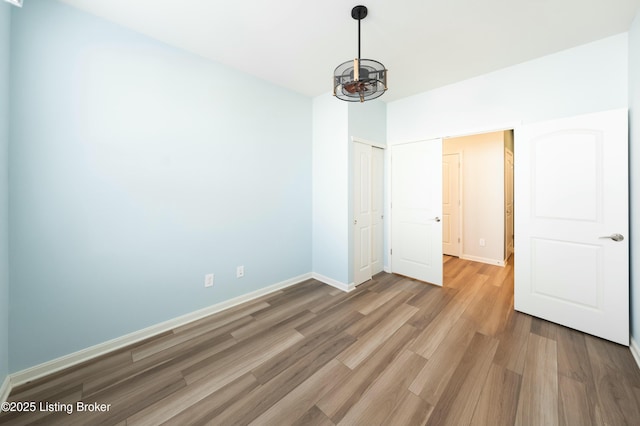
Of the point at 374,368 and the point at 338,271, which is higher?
the point at 338,271

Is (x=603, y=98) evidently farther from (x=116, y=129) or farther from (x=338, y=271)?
(x=116, y=129)

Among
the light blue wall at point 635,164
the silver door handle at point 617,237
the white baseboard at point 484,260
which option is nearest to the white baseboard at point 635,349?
the light blue wall at point 635,164

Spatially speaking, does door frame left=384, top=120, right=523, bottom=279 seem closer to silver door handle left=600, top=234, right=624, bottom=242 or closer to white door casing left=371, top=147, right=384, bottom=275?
white door casing left=371, top=147, right=384, bottom=275

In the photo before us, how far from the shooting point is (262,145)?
2938 millimetres

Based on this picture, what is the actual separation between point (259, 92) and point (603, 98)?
3.52m

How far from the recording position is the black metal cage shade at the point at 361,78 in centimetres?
158

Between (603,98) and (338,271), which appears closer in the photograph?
(603,98)

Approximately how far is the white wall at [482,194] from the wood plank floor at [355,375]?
2.03 m

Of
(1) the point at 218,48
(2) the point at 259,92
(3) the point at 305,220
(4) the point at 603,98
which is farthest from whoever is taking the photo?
(3) the point at 305,220

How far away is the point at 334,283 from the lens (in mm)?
3332

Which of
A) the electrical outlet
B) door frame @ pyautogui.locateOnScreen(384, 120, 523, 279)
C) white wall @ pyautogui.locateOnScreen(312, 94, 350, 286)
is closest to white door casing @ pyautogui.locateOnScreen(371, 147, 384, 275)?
door frame @ pyautogui.locateOnScreen(384, 120, 523, 279)

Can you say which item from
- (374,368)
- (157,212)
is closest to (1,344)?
(157,212)

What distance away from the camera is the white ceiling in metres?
1.78

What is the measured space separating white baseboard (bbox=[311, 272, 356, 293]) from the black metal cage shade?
7.83 feet
